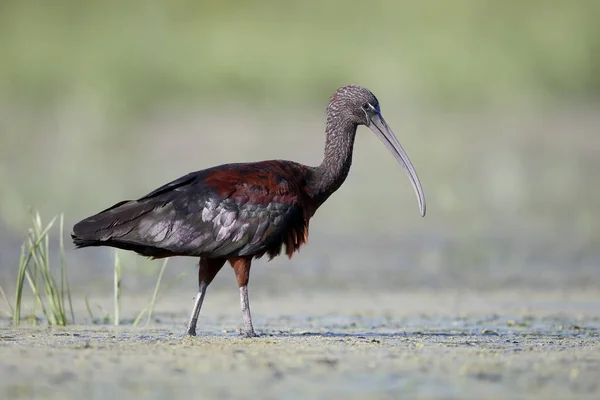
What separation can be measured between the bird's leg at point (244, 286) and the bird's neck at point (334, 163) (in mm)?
771

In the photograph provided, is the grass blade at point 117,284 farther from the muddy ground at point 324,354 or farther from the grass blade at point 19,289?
the grass blade at point 19,289

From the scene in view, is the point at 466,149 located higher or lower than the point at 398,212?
higher

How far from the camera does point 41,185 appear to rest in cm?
Result: 1800

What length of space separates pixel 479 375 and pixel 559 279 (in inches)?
223

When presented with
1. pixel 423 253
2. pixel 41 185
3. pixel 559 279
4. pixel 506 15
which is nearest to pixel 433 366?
pixel 559 279

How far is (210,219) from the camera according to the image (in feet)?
28.8

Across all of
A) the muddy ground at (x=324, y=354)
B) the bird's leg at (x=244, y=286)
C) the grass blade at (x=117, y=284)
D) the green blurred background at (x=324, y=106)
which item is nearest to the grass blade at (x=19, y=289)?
the muddy ground at (x=324, y=354)

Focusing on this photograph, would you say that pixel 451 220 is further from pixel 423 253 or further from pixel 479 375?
pixel 479 375

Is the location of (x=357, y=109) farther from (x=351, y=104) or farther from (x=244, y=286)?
(x=244, y=286)

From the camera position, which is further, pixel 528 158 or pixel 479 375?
pixel 528 158

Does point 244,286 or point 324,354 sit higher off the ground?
point 244,286

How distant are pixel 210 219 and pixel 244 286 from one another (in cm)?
50

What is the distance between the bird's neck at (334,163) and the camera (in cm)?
927

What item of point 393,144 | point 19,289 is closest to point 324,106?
point 393,144
